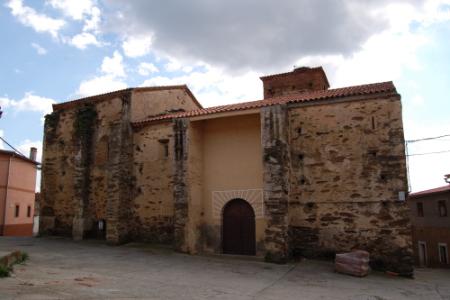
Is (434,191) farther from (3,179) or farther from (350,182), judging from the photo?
(3,179)

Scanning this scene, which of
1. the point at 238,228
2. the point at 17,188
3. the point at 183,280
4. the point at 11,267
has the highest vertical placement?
the point at 17,188

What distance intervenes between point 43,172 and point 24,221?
820cm

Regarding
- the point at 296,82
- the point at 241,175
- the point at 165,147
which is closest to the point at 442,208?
the point at 296,82

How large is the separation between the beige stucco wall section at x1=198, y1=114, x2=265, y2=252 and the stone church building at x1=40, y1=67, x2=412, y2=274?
0.14ft

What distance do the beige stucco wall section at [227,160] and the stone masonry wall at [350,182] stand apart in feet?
5.10

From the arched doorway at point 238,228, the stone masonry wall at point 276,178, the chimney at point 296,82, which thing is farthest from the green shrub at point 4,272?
the chimney at point 296,82

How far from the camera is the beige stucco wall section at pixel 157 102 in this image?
17141mm

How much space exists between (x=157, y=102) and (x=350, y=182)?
10304 mm

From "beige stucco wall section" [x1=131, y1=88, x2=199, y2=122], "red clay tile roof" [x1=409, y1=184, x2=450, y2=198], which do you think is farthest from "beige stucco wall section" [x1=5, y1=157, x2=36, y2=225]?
"red clay tile roof" [x1=409, y1=184, x2=450, y2=198]

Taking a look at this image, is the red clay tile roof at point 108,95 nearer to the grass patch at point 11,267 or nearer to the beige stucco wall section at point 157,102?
the beige stucco wall section at point 157,102

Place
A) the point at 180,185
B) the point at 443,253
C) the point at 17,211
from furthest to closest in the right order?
the point at 17,211 < the point at 443,253 < the point at 180,185

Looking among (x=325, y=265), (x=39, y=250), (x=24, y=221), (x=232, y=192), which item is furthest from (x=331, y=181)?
(x=24, y=221)

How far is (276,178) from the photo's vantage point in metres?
12.1

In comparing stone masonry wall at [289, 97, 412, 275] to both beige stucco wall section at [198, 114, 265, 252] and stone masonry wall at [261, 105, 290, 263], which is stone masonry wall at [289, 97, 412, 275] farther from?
beige stucco wall section at [198, 114, 265, 252]
